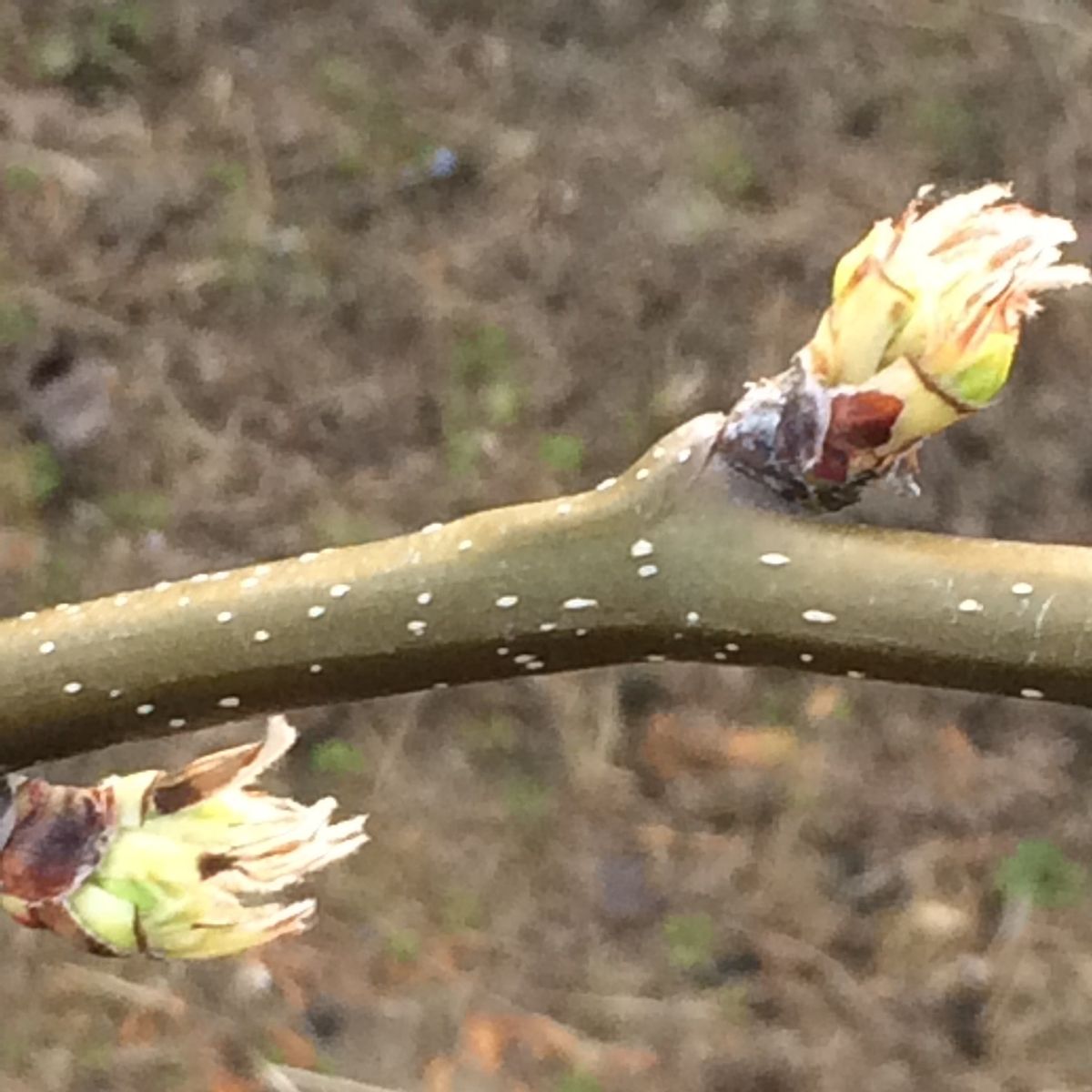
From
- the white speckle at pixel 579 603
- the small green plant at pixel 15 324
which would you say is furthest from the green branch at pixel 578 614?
the small green plant at pixel 15 324

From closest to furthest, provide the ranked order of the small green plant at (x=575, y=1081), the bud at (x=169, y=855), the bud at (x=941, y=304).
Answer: the bud at (x=941, y=304) < the bud at (x=169, y=855) < the small green plant at (x=575, y=1081)

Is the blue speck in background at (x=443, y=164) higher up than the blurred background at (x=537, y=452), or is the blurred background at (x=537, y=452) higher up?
the blue speck in background at (x=443, y=164)

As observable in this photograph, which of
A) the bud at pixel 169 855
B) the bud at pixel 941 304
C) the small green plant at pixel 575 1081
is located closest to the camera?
the bud at pixel 941 304

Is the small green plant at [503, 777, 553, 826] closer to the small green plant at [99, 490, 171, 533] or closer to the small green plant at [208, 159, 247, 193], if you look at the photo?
the small green plant at [99, 490, 171, 533]

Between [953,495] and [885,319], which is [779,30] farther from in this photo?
[885,319]

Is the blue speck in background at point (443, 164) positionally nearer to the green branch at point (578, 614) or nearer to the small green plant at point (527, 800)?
the small green plant at point (527, 800)

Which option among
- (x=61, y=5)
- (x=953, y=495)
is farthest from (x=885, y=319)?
(x=61, y=5)

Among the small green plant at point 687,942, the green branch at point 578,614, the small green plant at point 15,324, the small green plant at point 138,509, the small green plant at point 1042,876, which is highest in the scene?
the green branch at point 578,614

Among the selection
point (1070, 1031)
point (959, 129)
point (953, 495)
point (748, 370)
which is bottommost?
point (1070, 1031)
